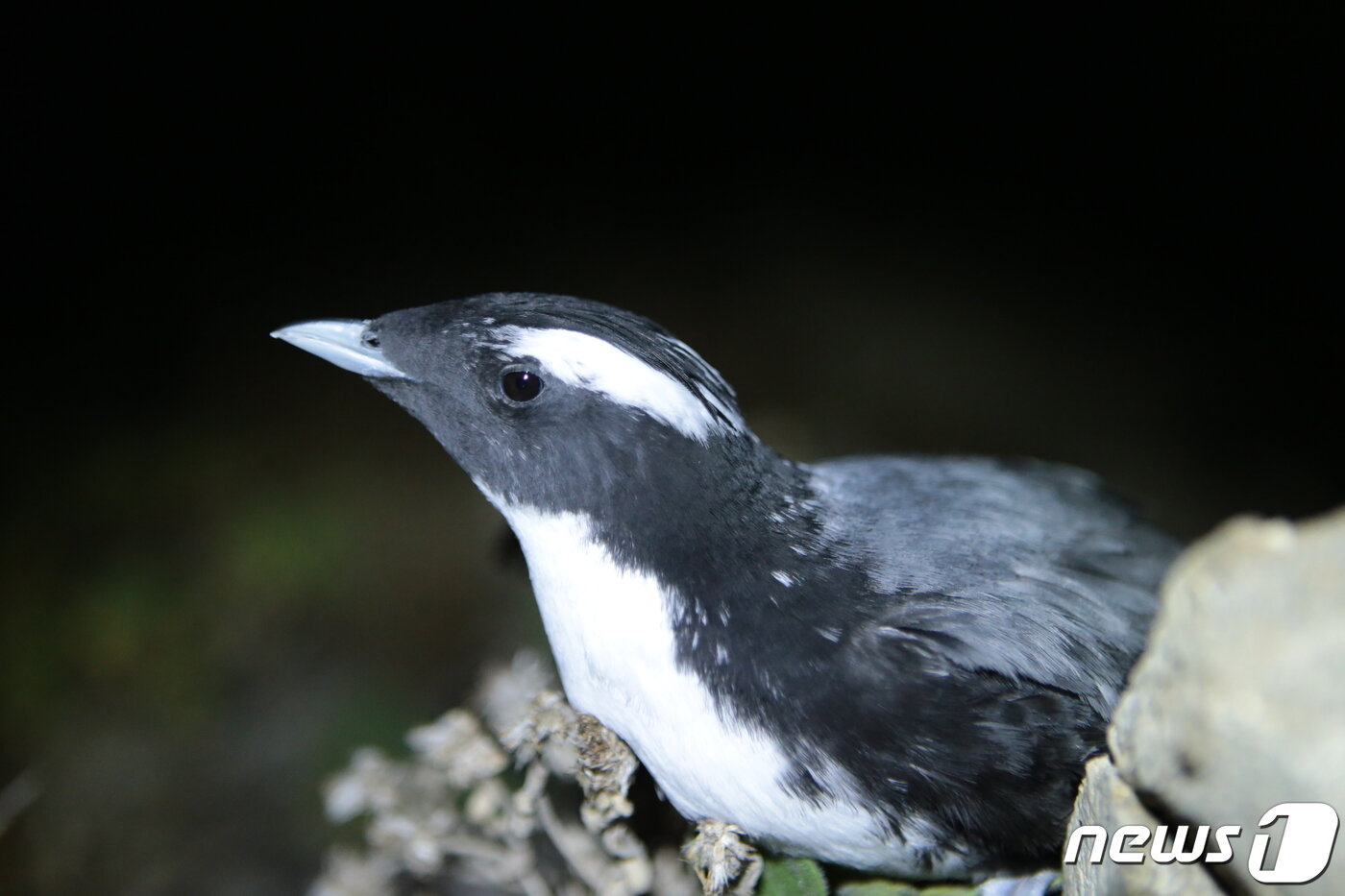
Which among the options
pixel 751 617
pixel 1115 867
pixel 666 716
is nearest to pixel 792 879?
pixel 666 716

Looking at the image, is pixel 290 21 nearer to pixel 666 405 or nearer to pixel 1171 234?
pixel 666 405

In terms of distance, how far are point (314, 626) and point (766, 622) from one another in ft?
8.77

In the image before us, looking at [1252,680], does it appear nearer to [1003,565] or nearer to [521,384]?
[1003,565]

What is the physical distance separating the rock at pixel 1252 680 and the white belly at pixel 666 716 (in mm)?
561

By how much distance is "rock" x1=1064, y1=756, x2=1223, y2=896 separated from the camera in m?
1.14

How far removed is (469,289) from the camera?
173 inches

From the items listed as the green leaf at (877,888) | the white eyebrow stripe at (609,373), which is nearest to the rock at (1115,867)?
the green leaf at (877,888)

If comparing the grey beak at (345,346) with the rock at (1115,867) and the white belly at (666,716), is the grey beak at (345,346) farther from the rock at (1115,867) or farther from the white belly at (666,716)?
the rock at (1115,867)

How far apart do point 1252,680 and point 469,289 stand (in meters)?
3.83

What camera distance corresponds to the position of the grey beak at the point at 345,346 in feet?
5.77

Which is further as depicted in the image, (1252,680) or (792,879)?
(792,879)

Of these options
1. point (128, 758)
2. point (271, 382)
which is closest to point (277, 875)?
point (128, 758)

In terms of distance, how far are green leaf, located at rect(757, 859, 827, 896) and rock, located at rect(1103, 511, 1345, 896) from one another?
713 mm

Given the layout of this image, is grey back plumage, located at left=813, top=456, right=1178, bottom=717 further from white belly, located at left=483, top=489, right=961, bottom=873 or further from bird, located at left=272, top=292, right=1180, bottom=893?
white belly, located at left=483, top=489, right=961, bottom=873
